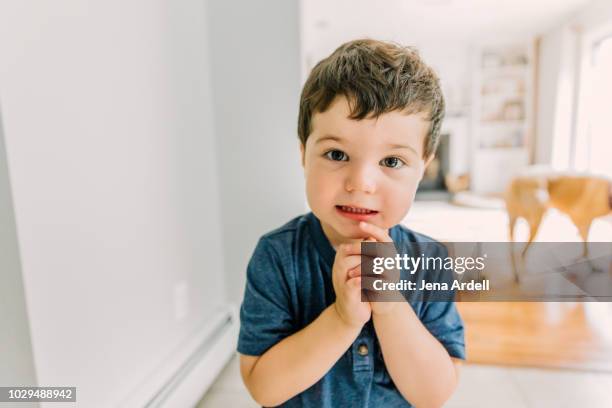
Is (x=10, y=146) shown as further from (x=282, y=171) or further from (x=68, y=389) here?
(x=282, y=171)

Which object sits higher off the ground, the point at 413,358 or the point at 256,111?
the point at 256,111

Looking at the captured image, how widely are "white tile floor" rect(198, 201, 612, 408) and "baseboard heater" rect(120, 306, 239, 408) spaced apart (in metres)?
0.04

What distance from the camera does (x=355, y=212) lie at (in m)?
0.36

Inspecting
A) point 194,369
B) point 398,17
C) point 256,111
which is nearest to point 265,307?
point 194,369

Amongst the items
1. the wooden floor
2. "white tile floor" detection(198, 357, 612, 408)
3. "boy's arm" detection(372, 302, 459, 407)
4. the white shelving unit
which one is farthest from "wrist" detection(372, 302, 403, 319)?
the white shelving unit

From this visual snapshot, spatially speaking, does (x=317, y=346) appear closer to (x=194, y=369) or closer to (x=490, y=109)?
(x=194, y=369)

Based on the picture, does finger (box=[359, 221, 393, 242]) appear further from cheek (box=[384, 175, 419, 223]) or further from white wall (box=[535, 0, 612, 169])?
white wall (box=[535, 0, 612, 169])

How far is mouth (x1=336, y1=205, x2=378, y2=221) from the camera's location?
36 centimetres

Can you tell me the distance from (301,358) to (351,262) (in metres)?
0.12

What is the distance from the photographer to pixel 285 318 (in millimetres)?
427

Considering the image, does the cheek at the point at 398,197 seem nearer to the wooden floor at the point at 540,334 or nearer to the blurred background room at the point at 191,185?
the blurred background room at the point at 191,185

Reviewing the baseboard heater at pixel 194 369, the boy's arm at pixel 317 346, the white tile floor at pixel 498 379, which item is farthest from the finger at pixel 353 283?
the baseboard heater at pixel 194 369

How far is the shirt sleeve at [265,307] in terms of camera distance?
42 centimetres

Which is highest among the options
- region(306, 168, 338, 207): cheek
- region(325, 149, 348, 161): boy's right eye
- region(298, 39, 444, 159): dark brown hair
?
region(298, 39, 444, 159): dark brown hair
